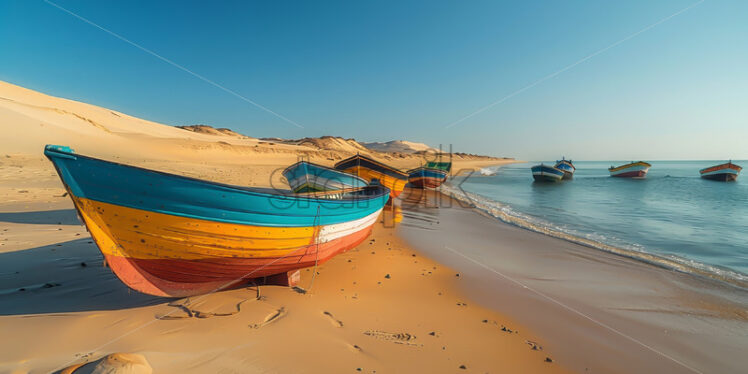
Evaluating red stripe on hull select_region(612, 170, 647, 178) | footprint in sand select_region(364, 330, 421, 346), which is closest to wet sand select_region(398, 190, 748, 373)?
footprint in sand select_region(364, 330, 421, 346)

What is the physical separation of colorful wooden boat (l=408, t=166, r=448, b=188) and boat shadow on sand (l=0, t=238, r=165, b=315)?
2025 centimetres

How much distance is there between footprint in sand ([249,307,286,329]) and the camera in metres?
Answer: 3.78

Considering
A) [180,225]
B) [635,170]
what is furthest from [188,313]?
[635,170]

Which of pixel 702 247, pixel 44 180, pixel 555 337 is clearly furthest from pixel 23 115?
pixel 702 247

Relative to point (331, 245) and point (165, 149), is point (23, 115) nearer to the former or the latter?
point (165, 149)

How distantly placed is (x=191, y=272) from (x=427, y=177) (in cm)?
2068

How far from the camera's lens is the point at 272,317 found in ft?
13.2

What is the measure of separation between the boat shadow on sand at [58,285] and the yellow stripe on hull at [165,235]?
107cm

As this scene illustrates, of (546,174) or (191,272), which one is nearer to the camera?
(191,272)

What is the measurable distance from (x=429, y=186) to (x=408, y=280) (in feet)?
61.8

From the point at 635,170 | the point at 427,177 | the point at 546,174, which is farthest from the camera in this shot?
the point at 635,170

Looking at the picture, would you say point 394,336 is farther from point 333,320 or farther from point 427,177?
point 427,177

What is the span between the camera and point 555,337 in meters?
4.12

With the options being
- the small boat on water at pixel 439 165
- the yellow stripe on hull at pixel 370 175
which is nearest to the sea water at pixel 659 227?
the yellow stripe on hull at pixel 370 175
